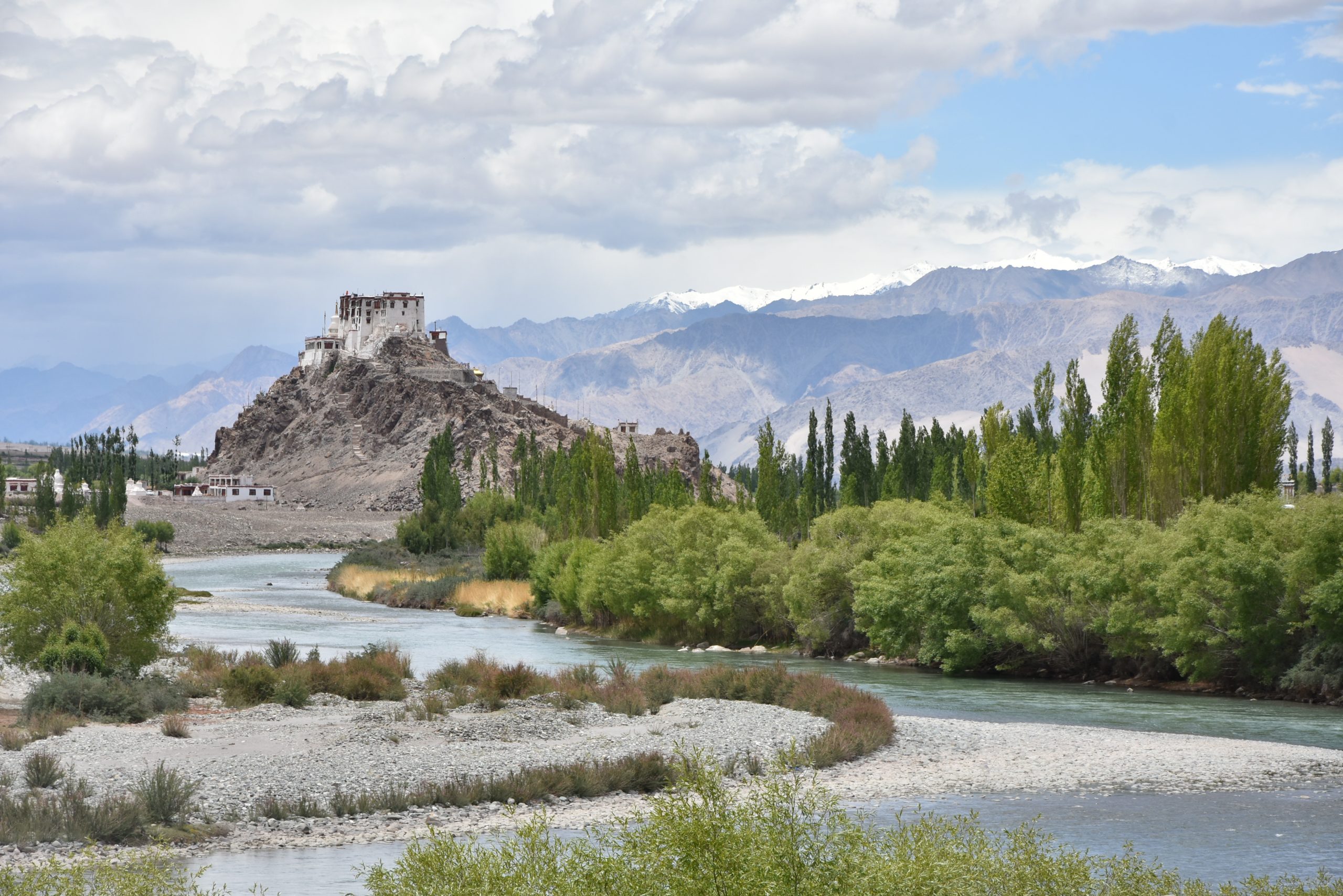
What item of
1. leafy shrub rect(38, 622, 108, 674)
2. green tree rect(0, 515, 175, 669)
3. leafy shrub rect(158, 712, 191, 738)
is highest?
green tree rect(0, 515, 175, 669)

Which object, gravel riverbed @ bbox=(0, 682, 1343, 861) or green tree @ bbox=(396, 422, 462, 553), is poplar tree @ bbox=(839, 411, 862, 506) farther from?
gravel riverbed @ bbox=(0, 682, 1343, 861)

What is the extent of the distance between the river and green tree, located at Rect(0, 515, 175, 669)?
878 cm

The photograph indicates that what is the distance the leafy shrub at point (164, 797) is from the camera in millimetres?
19344

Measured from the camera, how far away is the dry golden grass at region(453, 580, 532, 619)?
72188 millimetres

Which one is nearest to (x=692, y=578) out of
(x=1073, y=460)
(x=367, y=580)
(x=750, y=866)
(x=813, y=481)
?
(x=1073, y=460)

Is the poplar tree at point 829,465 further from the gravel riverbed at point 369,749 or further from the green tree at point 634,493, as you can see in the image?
the gravel riverbed at point 369,749

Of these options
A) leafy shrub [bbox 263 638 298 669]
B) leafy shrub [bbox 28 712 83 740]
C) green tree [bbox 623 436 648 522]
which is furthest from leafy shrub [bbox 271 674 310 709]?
green tree [bbox 623 436 648 522]

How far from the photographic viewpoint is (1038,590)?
1652 inches

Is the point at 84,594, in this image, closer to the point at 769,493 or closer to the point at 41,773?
the point at 41,773

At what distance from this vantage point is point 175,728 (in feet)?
87.1

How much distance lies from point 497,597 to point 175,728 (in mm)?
48028

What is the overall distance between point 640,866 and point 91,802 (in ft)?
40.0

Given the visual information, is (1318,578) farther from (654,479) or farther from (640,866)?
(654,479)

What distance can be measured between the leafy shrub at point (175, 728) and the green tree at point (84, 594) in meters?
5.84
